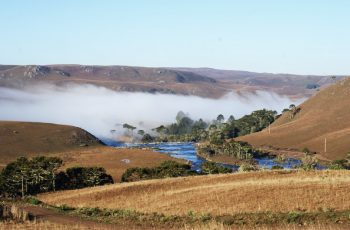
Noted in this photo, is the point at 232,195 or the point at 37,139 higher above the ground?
the point at 232,195

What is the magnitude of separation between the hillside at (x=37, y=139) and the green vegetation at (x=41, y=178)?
227 feet

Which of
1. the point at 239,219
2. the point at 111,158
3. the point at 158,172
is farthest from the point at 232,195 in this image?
the point at 111,158

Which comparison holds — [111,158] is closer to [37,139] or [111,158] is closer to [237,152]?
[37,139]

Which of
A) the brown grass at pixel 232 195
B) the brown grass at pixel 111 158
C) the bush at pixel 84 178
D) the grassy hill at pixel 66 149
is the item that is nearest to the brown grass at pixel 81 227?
the brown grass at pixel 232 195

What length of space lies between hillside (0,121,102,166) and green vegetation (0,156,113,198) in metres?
69.3

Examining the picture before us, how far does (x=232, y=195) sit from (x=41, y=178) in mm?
53590

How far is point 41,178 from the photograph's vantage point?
3445 inches

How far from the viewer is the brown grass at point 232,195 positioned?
35.8m

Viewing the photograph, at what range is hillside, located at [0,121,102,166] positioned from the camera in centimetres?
16712

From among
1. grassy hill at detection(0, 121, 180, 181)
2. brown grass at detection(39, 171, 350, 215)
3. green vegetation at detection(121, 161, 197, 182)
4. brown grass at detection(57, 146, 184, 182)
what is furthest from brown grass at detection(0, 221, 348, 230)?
brown grass at detection(57, 146, 184, 182)

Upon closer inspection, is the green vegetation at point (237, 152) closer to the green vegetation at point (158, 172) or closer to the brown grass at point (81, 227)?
the green vegetation at point (158, 172)

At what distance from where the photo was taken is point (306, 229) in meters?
25.0

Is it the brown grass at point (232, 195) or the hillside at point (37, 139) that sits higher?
the brown grass at point (232, 195)

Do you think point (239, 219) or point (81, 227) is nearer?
point (81, 227)
